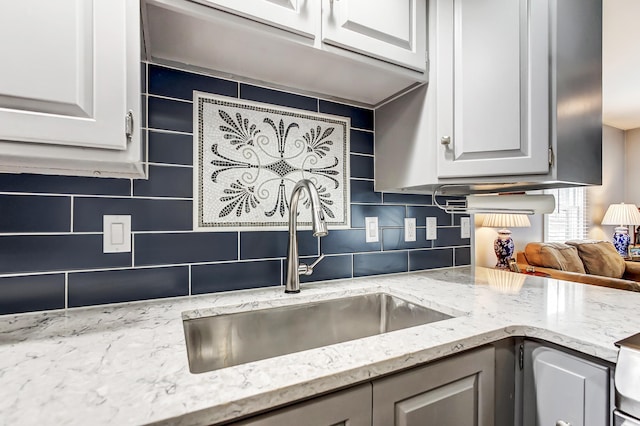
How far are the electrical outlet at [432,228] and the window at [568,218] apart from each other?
3.13 metres

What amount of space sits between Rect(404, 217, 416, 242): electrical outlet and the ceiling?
196 centimetres

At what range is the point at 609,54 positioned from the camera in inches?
105

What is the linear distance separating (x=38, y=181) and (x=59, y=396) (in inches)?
26.2

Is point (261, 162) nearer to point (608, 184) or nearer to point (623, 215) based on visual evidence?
point (623, 215)

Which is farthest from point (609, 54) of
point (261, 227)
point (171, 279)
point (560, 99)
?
point (171, 279)

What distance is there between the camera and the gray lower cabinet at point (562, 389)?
0.70 meters

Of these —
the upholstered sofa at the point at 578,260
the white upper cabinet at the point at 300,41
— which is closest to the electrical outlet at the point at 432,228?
the white upper cabinet at the point at 300,41

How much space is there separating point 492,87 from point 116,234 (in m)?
1.27

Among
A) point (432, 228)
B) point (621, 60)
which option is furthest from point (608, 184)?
point (432, 228)

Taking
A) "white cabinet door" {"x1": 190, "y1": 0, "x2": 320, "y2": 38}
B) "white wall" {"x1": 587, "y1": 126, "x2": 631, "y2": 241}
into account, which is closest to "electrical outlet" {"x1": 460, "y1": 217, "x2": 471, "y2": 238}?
"white cabinet door" {"x1": 190, "y1": 0, "x2": 320, "y2": 38}

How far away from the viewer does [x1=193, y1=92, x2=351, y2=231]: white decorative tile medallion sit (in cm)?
110

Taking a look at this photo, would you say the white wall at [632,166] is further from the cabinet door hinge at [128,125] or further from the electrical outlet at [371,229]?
the cabinet door hinge at [128,125]

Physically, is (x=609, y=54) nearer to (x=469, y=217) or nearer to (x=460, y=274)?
(x=469, y=217)

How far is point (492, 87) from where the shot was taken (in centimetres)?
106
